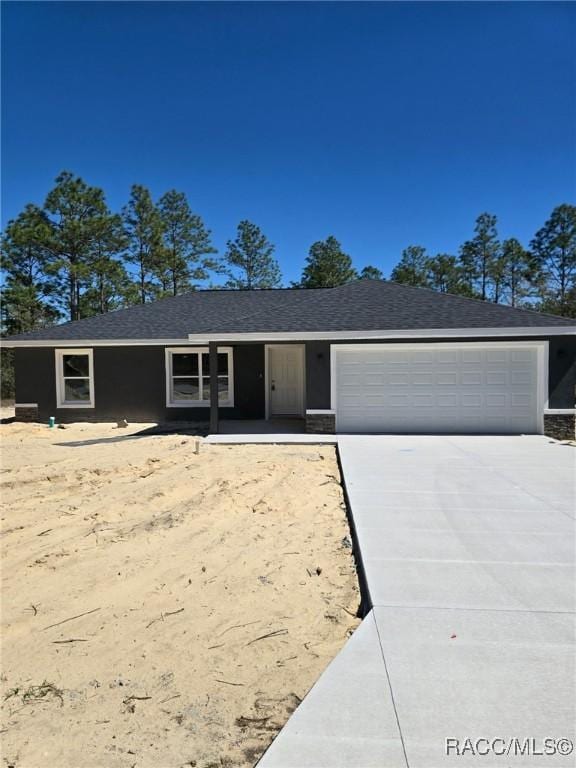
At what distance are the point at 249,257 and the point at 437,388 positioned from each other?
83.8ft

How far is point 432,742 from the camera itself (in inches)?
78.7

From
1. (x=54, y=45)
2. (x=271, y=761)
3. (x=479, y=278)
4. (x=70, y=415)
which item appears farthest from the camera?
(x=479, y=278)

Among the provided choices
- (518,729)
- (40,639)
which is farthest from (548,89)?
(40,639)

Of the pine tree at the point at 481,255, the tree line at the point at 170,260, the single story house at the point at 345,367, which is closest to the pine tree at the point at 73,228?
the tree line at the point at 170,260

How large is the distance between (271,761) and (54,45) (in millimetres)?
13781

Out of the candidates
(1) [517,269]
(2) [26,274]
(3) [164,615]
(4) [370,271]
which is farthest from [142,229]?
(3) [164,615]

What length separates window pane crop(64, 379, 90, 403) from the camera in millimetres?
14406

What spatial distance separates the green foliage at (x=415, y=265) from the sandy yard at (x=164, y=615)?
32708 millimetres

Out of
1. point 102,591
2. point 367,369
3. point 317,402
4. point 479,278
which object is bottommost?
point 102,591

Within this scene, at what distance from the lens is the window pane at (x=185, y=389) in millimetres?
14125

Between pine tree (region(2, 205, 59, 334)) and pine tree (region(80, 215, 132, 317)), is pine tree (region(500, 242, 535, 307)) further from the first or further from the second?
pine tree (region(2, 205, 59, 334))

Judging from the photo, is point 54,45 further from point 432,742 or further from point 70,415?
point 432,742

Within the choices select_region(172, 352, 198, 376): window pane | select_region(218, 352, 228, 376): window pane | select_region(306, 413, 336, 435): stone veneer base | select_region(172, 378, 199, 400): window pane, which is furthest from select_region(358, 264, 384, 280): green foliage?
select_region(306, 413, 336, 435): stone veneer base

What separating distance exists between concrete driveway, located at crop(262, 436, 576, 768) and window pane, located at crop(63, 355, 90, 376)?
11.4m
